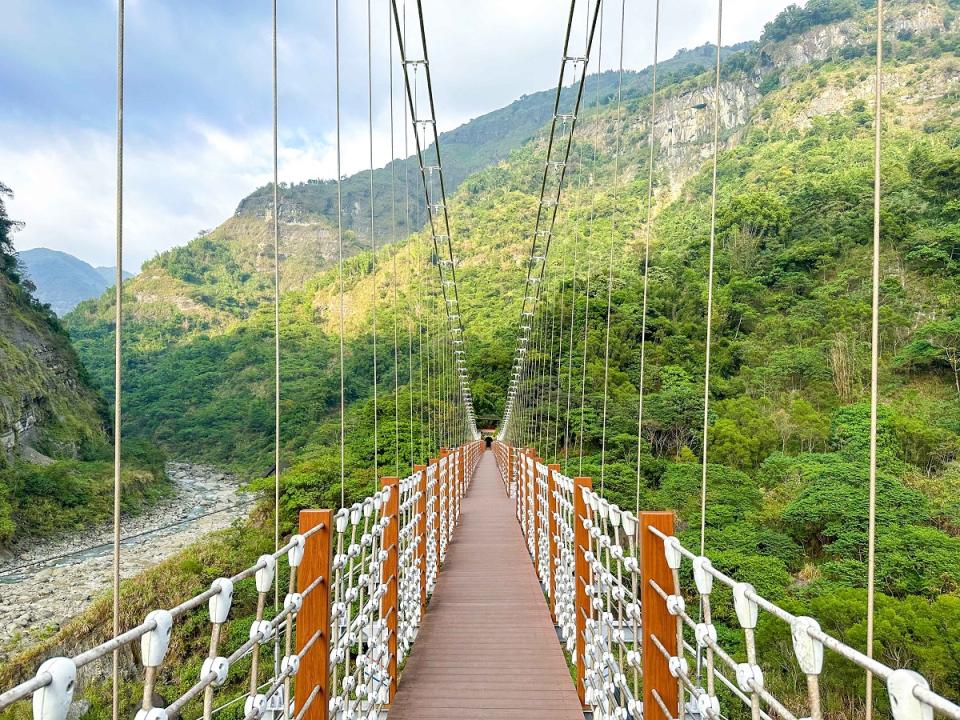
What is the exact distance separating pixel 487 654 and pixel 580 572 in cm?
58

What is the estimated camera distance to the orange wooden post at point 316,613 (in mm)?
1448

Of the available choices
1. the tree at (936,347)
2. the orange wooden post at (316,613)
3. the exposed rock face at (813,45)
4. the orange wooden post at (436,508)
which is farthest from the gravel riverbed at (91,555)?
the exposed rock face at (813,45)

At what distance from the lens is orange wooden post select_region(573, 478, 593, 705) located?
2305mm

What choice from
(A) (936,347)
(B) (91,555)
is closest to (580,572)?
(A) (936,347)

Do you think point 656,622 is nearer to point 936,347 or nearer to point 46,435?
point 936,347

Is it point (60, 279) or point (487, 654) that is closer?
point (487, 654)

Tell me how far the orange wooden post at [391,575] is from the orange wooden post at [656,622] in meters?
1.06

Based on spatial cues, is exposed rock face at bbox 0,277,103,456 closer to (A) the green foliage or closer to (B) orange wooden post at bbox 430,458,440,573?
(A) the green foliage

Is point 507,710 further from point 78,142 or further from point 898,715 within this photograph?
point 78,142

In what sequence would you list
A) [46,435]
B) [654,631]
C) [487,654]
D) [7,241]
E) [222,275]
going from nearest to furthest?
[654,631] < [487,654] < [7,241] < [46,435] < [222,275]

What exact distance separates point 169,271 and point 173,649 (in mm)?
14713

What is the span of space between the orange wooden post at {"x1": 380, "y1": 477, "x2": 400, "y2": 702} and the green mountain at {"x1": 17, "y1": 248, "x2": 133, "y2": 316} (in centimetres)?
2322

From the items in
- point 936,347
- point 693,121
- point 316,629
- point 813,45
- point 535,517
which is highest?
point 813,45

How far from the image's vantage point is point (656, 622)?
1.44 meters
